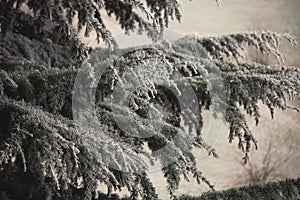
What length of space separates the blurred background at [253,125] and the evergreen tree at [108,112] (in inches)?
140

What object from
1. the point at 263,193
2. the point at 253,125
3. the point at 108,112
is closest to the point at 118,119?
the point at 108,112

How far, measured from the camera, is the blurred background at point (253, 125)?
581cm

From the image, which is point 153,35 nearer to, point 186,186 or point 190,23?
point 186,186

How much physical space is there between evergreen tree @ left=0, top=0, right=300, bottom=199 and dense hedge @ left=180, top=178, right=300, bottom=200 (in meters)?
0.28

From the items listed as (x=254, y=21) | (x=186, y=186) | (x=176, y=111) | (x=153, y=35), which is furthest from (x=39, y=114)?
(x=254, y=21)

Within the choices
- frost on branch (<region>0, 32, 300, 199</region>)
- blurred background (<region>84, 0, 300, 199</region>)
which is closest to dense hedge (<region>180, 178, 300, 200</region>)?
frost on branch (<region>0, 32, 300, 199</region>)

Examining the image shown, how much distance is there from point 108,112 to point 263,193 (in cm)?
76

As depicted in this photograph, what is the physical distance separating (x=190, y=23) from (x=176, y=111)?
18.2 ft

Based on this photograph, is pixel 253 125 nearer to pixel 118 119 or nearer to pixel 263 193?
pixel 263 193

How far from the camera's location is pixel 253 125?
6.23 m

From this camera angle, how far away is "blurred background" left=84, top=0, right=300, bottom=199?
581cm

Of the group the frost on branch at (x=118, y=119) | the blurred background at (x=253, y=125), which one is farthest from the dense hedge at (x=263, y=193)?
the blurred background at (x=253, y=125)

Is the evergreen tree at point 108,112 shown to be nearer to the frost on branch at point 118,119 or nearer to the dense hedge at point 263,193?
the frost on branch at point 118,119

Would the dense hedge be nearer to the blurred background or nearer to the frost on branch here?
the frost on branch
